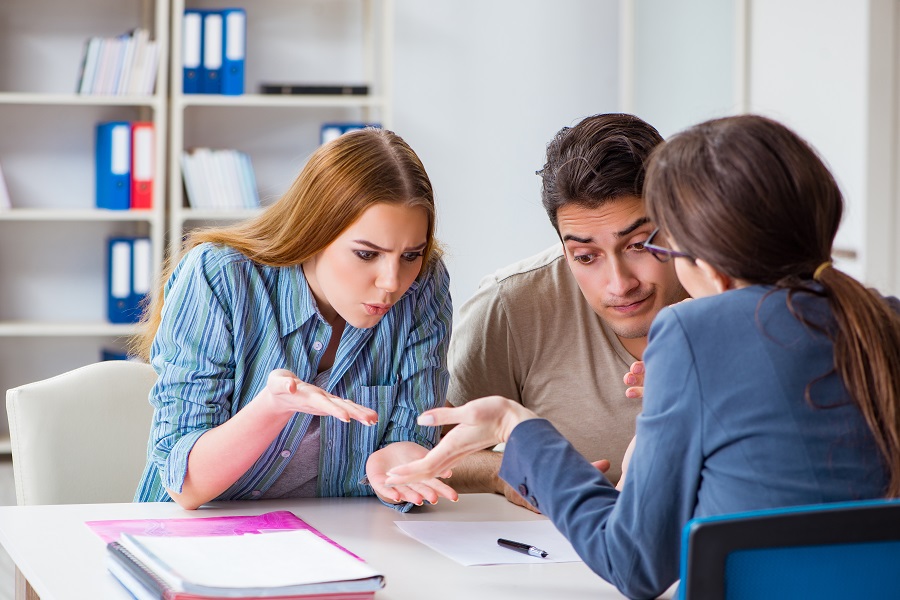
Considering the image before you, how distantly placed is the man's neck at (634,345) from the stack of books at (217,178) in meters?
2.44

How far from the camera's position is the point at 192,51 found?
404 centimetres

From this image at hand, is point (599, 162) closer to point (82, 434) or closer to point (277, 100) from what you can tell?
point (82, 434)

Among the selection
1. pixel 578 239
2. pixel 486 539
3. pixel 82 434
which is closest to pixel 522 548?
pixel 486 539

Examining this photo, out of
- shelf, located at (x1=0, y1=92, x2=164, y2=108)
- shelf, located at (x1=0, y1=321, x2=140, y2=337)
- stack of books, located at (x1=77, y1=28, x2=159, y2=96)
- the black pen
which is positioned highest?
stack of books, located at (x1=77, y1=28, x2=159, y2=96)

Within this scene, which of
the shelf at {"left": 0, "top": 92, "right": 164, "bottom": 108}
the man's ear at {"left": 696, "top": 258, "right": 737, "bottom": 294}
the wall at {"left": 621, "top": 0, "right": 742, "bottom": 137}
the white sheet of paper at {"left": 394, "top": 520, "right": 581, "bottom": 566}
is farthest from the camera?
the wall at {"left": 621, "top": 0, "right": 742, "bottom": 137}

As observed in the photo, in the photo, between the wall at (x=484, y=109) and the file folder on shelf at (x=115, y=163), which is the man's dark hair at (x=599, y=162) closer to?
the wall at (x=484, y=109)

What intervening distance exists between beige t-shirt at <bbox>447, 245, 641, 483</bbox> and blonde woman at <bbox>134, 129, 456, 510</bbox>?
257mm

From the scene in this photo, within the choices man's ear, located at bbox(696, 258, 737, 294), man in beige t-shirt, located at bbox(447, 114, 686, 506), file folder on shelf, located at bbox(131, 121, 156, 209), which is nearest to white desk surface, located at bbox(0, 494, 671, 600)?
man in beige t-shirt, located at bbox(447, 114, 686, 506)

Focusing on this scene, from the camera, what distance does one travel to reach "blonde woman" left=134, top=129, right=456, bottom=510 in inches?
62.8

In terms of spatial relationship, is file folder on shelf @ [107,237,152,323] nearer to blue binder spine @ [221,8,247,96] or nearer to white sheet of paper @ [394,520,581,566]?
blue binder spine @ [221,8,247,96]

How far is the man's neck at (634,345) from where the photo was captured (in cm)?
202

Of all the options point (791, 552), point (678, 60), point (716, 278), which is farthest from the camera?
point (678, 60)

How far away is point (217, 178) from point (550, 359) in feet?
7.87

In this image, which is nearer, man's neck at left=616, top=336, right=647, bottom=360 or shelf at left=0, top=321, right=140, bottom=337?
man's neck at left=616, top=336, right=647, bottom=360
